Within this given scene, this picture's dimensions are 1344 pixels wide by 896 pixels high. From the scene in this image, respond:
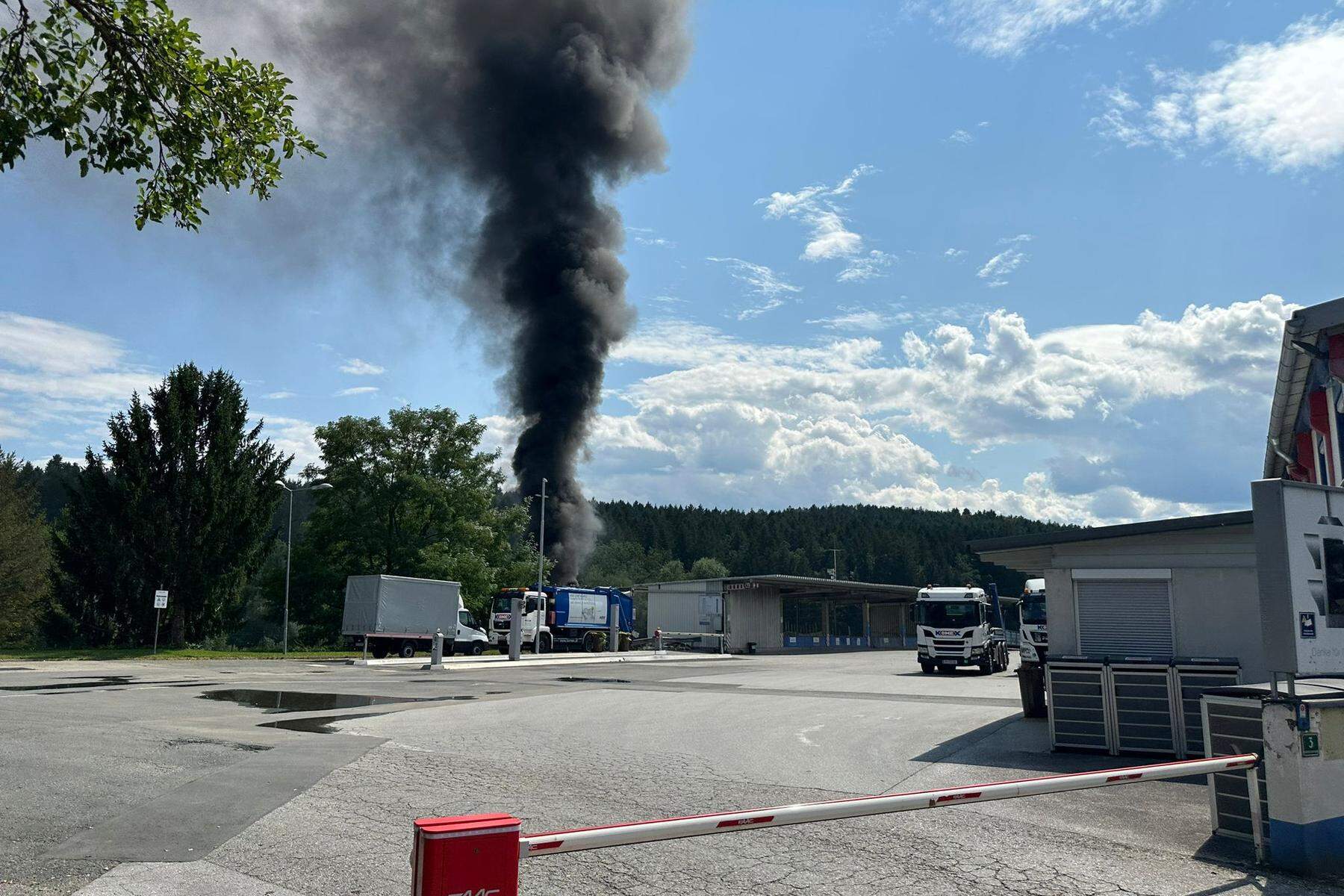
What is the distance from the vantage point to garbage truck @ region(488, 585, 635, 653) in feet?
147

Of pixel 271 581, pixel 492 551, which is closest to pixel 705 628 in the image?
pixel 492 551

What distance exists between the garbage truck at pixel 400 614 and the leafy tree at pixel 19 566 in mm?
20885

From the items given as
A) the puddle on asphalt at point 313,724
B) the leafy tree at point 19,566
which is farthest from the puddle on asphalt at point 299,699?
the leafy tree at point 19,566

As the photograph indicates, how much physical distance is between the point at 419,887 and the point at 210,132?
19.0ft

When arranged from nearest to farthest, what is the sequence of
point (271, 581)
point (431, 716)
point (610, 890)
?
point (610, 890), point (431, 716), point (271, 581)

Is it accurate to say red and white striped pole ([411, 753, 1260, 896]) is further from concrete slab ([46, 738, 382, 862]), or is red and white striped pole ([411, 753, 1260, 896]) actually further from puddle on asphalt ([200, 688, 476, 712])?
puddle on asphalt ([200, 688, 476, 712])

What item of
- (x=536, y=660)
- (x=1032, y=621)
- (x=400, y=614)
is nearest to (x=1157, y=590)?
(x=1032, y=621)

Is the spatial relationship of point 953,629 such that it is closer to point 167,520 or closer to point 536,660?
point 536,660

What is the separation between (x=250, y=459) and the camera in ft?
142

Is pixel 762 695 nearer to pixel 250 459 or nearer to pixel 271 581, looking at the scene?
pixel 250 459

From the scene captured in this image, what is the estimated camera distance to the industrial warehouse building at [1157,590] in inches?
484

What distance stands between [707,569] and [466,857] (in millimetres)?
114949

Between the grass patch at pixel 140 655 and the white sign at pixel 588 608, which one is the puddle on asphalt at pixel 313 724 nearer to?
the grass patch at pixel 140 655

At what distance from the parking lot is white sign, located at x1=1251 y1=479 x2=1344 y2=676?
4.70ft
